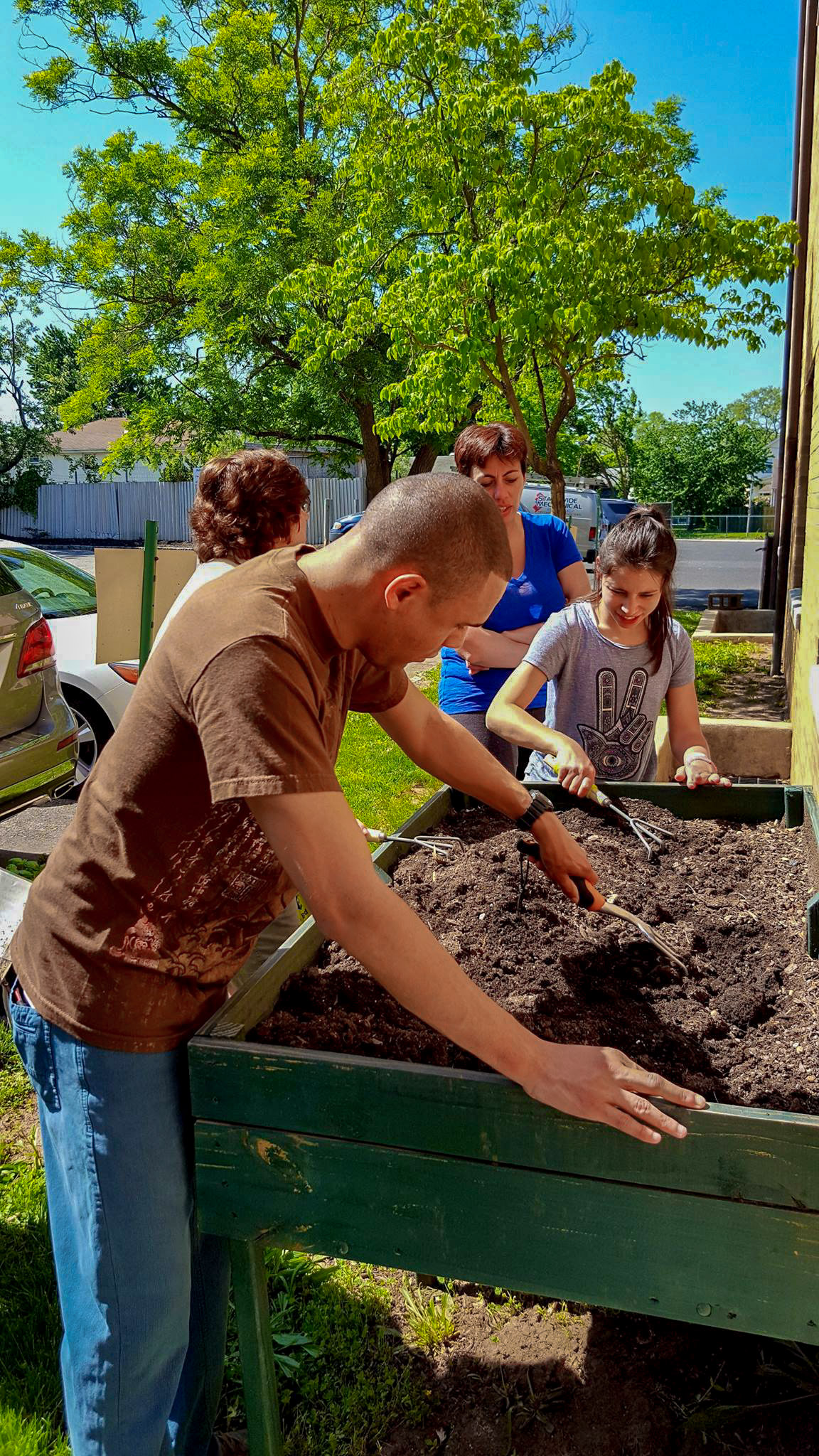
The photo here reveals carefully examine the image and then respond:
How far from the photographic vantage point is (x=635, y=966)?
201cm

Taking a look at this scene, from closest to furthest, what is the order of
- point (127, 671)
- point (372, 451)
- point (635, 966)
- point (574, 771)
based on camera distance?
point (635, 966)
point (574, 771)
point (127, 671)
point (372, 451)

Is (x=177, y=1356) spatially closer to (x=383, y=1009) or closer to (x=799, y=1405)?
(x=383, y=1009)

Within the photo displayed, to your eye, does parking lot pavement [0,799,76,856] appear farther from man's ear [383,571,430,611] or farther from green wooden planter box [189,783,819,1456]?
man's ear [383,571,430,611]

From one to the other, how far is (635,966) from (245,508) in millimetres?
1595

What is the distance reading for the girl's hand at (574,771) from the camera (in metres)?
2.58

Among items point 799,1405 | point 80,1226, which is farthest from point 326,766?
point 799,1405

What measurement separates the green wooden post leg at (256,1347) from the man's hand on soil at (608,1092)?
0.62 metres

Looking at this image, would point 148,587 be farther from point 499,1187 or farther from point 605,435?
point 605,435

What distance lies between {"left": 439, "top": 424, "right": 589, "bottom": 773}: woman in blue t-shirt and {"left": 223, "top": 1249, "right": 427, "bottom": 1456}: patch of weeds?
1.58m

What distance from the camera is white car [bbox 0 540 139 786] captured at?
21.4ft

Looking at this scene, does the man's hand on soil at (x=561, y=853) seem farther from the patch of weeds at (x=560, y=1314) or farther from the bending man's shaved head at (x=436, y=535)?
the patch of weeds at (x=560, y=1314)

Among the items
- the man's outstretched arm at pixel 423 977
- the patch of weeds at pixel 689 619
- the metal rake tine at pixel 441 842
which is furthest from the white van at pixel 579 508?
the man's outstretched arm at pixel 423 977

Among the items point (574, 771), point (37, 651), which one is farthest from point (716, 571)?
point (574, 771)

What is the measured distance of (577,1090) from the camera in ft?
4.24
